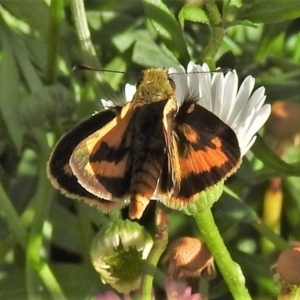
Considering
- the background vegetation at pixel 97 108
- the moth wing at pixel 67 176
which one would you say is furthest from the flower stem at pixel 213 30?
the moth wing at pixel 67 176

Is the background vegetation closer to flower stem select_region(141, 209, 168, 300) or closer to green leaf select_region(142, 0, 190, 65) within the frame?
green leaf select_region(142, 0, 190, 65)

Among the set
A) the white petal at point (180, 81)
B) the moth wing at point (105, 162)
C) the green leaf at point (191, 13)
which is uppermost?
the green leaf at point (191, 13)

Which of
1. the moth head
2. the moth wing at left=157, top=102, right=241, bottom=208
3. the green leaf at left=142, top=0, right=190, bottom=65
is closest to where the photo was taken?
the moth wing at left=157, top=102, right=241, bottom=208

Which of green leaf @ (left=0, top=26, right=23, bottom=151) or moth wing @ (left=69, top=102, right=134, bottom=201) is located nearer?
moth wing @ (left=69, top=102, right=134, bottom=201)

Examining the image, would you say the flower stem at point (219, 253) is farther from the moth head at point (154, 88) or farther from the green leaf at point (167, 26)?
the green leaf at point (167, 26)

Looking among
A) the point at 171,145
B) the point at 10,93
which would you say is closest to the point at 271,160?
the point at 171,145

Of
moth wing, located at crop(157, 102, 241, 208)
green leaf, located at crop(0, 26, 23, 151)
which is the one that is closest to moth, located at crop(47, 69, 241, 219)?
moth wing, located at crop(157, 102, 241, 208)
